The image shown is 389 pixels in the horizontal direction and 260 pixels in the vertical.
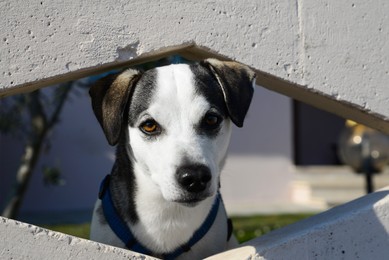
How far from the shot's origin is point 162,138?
2.82 meters

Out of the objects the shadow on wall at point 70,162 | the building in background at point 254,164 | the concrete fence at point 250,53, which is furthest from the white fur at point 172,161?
the shadow on wall at point 70,162

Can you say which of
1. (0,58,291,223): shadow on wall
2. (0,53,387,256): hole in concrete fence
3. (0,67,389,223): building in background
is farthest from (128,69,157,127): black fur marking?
(0,58,291,223): shadow on wall

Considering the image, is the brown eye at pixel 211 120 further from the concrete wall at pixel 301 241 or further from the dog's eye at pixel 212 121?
the concrete wall at pixel 301 241

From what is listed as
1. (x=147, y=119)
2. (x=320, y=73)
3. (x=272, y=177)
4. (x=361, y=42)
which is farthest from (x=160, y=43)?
(x=272, y=177)

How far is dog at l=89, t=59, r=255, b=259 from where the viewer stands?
9.32 feet

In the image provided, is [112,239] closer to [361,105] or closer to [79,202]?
[361,105]

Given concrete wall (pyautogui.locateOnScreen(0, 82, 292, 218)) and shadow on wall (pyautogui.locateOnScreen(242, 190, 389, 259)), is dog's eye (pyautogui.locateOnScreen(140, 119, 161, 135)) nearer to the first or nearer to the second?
shadow on wall (pyautogui.locateOnScreen(242, 190, 389, 259))

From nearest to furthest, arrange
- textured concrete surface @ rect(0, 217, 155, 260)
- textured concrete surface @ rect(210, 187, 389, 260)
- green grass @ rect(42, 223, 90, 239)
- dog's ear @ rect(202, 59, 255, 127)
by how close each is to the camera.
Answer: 1. textured concrete surface @ rect(0, 217, 155, 260)
2. textured concrete surface @ rect(210, 187, 389, 260)
3. dog's ear @ rect(202, 59, 255, 127)
4. green grass @ rect(42, 223, 90, 239)

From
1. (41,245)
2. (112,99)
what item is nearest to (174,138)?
(112,99)

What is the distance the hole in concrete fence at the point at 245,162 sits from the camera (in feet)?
38.3

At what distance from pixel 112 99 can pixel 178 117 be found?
1.01 ft

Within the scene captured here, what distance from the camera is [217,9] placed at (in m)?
2.88

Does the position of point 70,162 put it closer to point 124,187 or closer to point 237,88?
point 124,187

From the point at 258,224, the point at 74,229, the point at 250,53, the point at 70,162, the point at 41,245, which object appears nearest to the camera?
the point at 41,245
